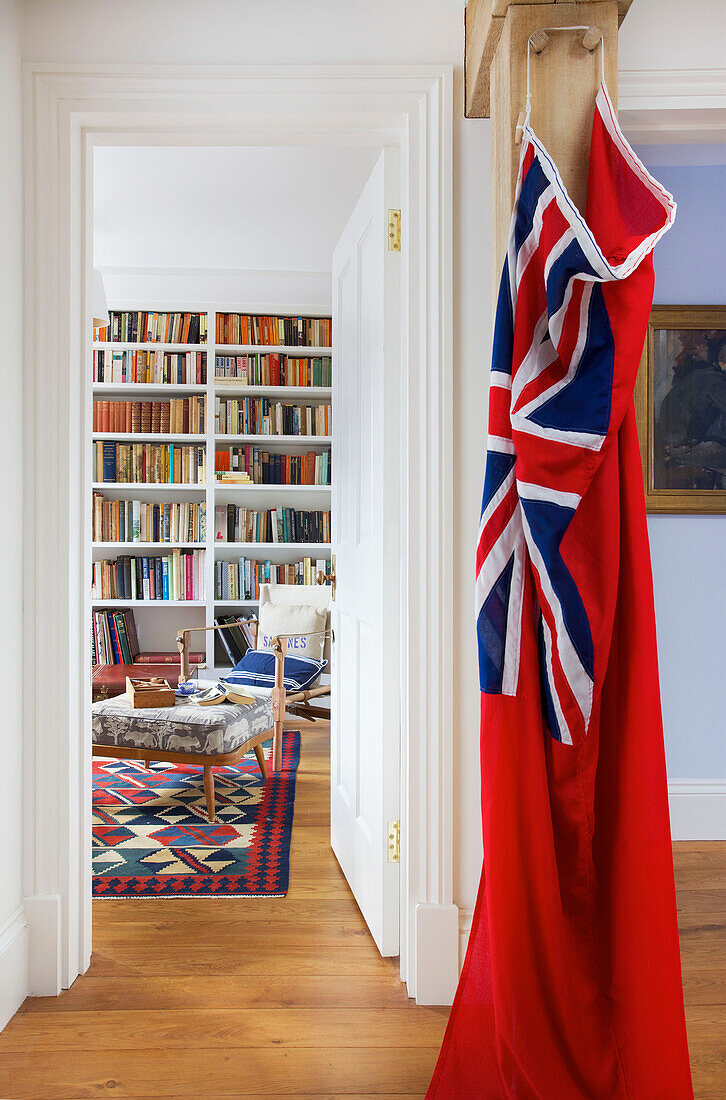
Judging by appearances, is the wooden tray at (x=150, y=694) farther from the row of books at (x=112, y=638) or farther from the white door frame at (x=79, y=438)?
the row of books at (x=112, y=638)

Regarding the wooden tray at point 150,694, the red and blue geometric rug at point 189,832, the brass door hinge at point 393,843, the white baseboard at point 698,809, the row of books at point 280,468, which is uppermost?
the row of books at point 280,468

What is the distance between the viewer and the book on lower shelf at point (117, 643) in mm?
5066

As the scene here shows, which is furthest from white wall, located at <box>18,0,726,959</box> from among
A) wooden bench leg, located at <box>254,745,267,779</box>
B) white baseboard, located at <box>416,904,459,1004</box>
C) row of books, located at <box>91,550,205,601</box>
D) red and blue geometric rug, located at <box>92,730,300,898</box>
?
row of books, located at <box>91,550,205,601</box>

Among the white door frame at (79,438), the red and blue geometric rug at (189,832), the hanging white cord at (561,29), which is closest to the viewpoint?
the hanging white cord at (561,29)

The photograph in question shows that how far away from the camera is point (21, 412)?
6.25 feet

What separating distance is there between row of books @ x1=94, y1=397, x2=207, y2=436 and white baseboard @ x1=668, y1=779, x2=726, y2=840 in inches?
138

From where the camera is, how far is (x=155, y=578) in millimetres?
5156

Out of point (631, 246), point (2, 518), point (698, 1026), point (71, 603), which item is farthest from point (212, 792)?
point (631, 246)

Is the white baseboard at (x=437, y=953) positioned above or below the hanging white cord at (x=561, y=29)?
below

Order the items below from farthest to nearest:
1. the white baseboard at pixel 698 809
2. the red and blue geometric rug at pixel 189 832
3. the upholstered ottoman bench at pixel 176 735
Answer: the upholstered ottoman bench at pixel 176 735 < the white baseboard at pixel 698 809 < the red and blue geometric rug at pixel 189 832

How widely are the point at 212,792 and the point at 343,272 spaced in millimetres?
2043

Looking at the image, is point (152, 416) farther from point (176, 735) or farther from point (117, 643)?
point (176, 735)

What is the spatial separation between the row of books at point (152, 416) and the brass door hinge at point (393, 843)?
354 centimetres

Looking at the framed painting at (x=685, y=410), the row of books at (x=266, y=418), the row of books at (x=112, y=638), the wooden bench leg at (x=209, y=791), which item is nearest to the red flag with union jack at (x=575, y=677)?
the framed painting at (x=685, y=410)
